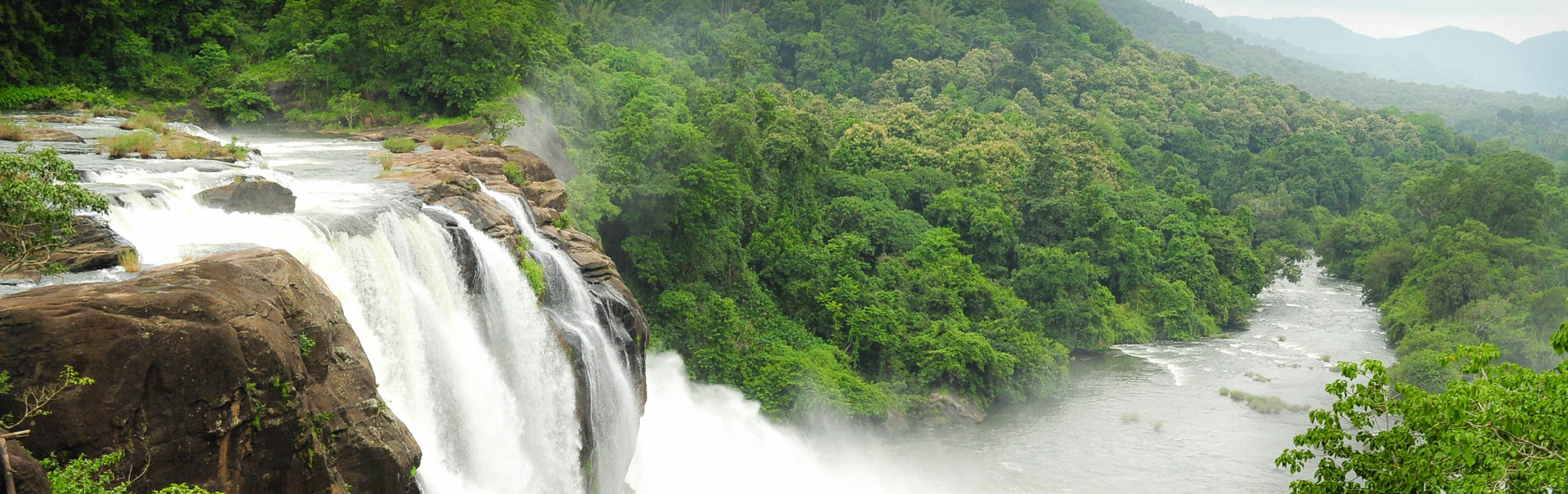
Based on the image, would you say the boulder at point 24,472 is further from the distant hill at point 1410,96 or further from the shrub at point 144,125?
the distant hill at point 1410,96

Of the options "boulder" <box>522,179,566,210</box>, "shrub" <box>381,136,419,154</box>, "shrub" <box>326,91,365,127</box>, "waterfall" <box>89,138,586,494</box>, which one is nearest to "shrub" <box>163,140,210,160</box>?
"waterfall" <box>89,138,586,494</box>

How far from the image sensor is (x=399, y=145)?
2681 centimetres

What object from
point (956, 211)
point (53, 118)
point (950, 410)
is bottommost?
point (950, 410)

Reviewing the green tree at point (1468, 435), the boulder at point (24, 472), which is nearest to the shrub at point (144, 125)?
the boulder at point (24, 472)

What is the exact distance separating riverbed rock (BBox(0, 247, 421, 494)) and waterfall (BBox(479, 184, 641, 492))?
8194 mm

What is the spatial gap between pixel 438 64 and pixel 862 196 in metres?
22.4

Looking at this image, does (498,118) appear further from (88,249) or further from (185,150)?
(88,249)

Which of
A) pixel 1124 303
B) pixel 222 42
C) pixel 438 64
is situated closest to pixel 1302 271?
pixel 1124 303

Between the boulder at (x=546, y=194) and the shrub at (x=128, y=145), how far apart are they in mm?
7978

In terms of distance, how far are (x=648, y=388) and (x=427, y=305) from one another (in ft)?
52.0

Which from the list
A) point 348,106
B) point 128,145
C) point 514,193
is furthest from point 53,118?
point 514,193

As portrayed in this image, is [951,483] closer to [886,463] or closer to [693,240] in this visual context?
[886,463]

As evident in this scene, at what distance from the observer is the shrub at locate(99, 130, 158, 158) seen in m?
19.5

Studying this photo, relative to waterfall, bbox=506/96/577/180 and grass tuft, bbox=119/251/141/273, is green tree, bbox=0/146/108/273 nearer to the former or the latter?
grass tuft, bbox=119/251/141/273
